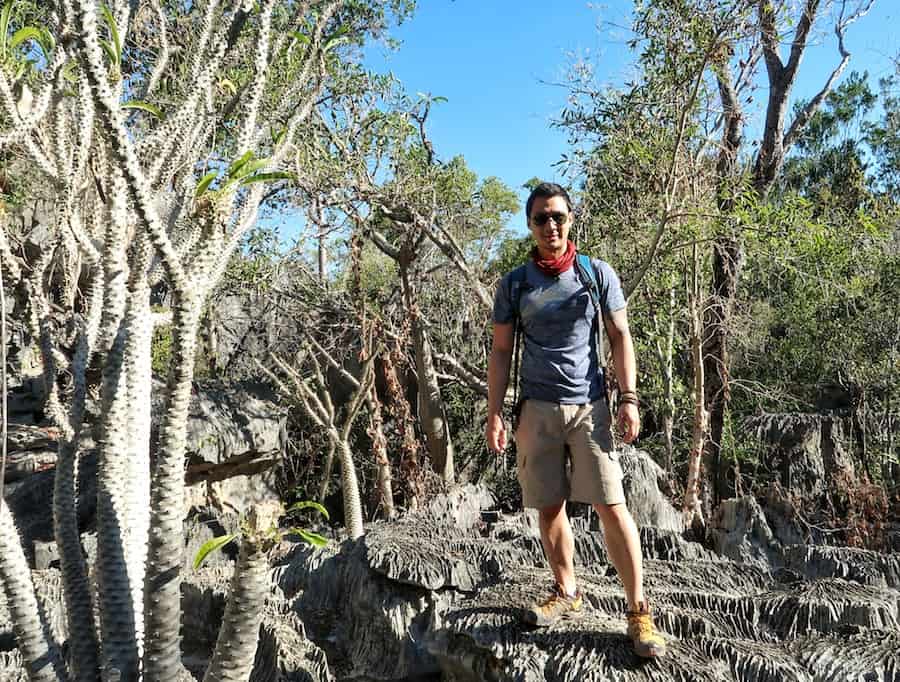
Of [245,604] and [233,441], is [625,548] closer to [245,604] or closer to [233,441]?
[245,604]

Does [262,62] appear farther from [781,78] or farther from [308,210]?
[781,78]

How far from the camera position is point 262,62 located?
2.97 meters

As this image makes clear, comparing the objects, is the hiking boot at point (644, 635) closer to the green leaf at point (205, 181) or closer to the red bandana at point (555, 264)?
the red bandana at point (555, 264)

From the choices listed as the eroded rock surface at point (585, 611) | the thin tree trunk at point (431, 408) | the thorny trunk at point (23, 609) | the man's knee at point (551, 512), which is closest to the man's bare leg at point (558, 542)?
the man's knee at point (551, 512)

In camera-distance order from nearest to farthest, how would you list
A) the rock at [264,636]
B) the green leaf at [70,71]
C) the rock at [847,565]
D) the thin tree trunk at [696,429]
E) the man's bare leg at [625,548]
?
the man's bare leg at [625,548] < the green leaf at [70,71] < the rock at [264,636] < the rock at [847,565] < the thin tree trunk at [696,429]

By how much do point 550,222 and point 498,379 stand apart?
66 cm

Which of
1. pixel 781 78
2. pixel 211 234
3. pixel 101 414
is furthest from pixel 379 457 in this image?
pixel 781 78

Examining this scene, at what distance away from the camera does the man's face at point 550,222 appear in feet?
8.75

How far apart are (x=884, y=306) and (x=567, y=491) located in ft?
24.4

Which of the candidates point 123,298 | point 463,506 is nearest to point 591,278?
point 123,298

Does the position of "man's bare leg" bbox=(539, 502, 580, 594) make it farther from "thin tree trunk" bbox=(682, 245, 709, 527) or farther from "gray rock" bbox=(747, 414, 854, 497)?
"gray rock" bbox=(747, 414, 854, 497)

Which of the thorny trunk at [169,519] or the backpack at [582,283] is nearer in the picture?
the thorny trunk at [169,519]

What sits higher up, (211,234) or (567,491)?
(211,234)

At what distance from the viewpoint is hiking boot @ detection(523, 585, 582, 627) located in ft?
8.66
